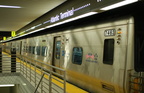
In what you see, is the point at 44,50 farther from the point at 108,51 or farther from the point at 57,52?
the point at 108,51

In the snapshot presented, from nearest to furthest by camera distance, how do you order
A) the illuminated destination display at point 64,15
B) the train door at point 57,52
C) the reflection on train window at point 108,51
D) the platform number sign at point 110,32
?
the platform number sign at point 110,32 < the reflection on train window at point 108,51 < the illuminated destination display at point 64,15 < the train door at point 57,52

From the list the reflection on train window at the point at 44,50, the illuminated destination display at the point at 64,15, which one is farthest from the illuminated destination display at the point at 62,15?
the reflection on train window at the point at 44,50

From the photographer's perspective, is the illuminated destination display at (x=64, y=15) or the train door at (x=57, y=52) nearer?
the illuminated destination display at (x=64, y=15)

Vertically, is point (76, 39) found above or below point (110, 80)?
above

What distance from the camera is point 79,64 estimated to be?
20.8ft

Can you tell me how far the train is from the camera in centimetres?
428

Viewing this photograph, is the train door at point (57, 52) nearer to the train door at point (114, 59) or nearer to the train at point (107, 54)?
the train at point (107, 54)

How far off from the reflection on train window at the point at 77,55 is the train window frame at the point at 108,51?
4.28 feet

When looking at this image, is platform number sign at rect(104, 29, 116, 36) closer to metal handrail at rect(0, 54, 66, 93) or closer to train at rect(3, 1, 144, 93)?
train at rect(3, 1, 144, 93)

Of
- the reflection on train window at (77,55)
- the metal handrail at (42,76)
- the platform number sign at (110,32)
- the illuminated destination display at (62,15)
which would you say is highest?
the illuminated destination display at (62,15)

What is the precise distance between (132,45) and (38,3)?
428cm

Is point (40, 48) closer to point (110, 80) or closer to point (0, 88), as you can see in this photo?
point (0, 88)

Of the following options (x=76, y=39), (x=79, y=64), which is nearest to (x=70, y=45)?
(x=76, y=39)

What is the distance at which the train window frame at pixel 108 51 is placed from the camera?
4.82 metres
